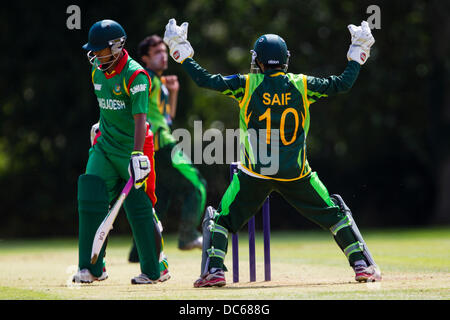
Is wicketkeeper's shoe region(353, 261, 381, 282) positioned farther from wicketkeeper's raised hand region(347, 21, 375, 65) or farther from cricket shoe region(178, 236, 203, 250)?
cricket shoe region(178, 236, 203, 250)

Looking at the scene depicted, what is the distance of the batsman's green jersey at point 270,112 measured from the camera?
22.3 ft

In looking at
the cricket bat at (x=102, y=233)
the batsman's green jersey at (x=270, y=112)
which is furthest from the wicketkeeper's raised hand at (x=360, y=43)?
the cricket bat at (x=102, y=233)

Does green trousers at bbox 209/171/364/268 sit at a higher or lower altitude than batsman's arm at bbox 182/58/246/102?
lower

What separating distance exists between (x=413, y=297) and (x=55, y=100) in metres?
12.1

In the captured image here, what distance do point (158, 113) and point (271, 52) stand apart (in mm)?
3195

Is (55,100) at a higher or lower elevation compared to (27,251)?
higher

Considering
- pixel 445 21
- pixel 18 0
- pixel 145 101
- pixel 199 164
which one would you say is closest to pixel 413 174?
pixel 445 21

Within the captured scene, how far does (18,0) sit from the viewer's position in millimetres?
16641

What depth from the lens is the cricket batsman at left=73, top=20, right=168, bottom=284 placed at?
6.89 metres

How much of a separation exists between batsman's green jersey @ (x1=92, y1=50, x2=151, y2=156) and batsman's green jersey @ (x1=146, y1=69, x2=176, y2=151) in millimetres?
2627

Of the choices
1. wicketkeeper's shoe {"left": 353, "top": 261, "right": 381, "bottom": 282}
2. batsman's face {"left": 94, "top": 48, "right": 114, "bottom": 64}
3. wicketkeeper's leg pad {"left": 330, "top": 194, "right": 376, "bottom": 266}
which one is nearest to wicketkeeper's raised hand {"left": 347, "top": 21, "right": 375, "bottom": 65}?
wicketkeeper's leg pad {"left": 330, "top": 194, "right": 376, "bottom": 266}

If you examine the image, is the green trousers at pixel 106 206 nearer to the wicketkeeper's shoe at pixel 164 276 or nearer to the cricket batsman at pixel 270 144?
the wicketkeeper's shoe at pixel 164 276

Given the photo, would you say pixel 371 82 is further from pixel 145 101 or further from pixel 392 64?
pixel 145 101
